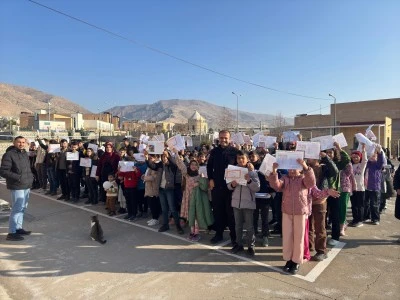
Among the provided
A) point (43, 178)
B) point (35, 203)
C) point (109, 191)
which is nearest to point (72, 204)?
point (35, 203)

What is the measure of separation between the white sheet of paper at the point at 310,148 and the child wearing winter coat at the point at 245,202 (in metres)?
0.87

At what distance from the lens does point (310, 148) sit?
5262mm

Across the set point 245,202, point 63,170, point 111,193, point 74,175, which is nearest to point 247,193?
point 245,202

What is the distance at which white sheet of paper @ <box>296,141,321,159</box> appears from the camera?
17.1 feet

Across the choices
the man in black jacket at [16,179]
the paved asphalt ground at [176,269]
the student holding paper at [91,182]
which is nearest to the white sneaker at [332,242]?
the paved asphalt ground at [176,269]

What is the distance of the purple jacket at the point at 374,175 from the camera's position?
7289mm

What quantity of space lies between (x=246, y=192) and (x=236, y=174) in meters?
0.39

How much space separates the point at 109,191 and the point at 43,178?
478cm

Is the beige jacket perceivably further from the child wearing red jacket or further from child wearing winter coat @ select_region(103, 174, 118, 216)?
child wearing winter coat @ select_region(103, 174, 118, 216)

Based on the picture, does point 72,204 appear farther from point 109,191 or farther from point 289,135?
point 289,135

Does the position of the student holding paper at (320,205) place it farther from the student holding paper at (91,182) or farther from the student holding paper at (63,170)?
the student holding paper at (63,170)

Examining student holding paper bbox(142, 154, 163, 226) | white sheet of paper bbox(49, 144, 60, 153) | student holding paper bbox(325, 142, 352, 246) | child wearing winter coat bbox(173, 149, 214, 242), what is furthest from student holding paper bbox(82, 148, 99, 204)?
student holding paper bbox(325, 142, 352, 246)

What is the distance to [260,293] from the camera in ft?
13.8

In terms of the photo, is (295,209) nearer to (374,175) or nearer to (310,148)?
(310,148)
